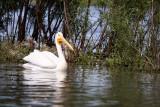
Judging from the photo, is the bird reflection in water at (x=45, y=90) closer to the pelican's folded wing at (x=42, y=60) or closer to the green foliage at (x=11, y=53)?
the pelican's folded wing at (x=42, y=60)

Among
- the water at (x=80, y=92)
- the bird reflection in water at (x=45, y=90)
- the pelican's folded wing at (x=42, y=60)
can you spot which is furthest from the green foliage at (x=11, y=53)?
the bird reflection in water at (x=45, y=90)

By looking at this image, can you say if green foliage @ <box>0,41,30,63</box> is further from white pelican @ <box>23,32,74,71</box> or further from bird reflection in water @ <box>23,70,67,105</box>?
bird reflection in water @ <box>23,70,67,105</box>

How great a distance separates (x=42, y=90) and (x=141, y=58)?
6.57 meters

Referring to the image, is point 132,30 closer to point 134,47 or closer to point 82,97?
point 134,47

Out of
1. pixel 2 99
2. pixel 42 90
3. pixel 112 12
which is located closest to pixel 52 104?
pixel 2 99

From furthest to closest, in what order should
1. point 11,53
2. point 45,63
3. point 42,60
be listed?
1. point 11,53
2. point 42,60
3. point 45,63

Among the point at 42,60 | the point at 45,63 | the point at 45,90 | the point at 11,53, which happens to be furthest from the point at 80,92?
the point at 11,53

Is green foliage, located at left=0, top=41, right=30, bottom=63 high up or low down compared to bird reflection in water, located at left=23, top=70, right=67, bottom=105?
up

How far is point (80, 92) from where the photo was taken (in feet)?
26.6

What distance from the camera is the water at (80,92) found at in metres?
6.81

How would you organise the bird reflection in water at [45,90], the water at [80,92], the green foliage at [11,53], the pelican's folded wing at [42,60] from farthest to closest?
1. the green foliage at [11,53]
2. the pelican's folded wing at [42,60]
3. the bird reflection in water at [45,90]
4. the water at [80,92]

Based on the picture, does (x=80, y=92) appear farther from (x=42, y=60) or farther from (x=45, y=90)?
(x=42, y=60)

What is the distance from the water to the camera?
6.81m

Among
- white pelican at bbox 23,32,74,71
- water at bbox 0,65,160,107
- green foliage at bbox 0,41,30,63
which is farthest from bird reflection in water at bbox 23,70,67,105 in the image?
green foliage at bbox 0,41,30,63
